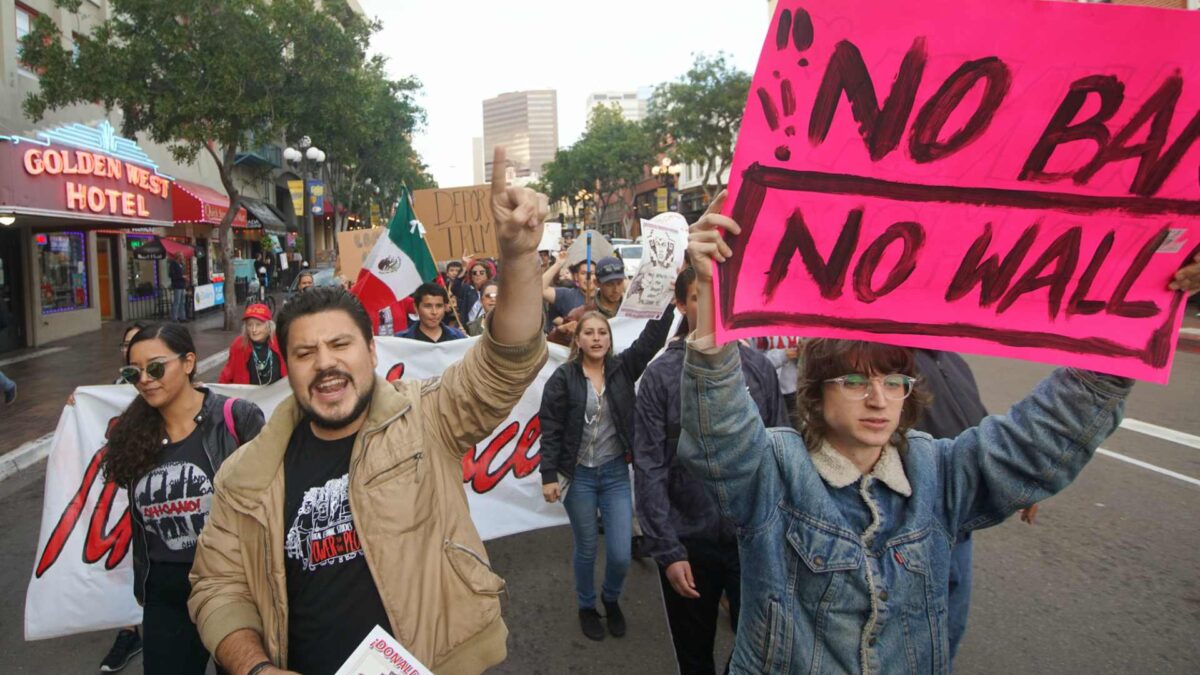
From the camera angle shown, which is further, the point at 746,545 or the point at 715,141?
the point at 715,141

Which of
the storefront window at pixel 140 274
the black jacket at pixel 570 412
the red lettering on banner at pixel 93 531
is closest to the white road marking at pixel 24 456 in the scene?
the red lettering on banner at pixel 93 531

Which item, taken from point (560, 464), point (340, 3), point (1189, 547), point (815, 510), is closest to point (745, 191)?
point (815, 510)

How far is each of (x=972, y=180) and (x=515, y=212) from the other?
3.72 feet

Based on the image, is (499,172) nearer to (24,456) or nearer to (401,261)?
(401,261)

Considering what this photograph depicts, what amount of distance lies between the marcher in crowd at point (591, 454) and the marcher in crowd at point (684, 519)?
0.76 m

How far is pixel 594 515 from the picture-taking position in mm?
3941

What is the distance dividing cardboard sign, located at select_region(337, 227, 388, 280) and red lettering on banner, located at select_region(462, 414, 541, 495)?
511cm

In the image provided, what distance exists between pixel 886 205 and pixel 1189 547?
474 centimetres

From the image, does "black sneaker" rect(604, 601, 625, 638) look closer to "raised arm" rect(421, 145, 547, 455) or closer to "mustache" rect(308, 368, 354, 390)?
"raised arm" rect(421, 145, 547, 455)

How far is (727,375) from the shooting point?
5.47ft

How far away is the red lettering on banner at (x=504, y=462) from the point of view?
4.88 metres

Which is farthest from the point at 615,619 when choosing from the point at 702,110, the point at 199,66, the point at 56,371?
the point at 702,110

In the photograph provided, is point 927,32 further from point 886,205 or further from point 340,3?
point 340,3

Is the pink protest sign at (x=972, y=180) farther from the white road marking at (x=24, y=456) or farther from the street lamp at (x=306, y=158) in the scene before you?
the street lamp at (x=306, y=158)
